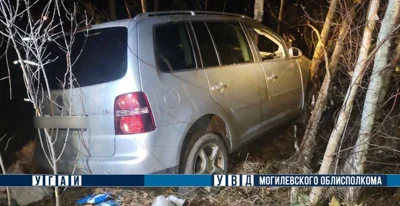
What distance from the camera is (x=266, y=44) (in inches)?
168

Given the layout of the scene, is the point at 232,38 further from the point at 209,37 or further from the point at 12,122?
the point at 12,122

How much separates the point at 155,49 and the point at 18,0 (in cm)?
100

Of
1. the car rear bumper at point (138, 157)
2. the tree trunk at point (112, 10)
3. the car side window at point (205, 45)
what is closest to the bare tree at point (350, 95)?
the car side window at point (205, 45)

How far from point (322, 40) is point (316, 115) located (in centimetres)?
62

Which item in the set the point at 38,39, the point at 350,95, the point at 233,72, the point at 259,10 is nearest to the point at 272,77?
the point at 233,72

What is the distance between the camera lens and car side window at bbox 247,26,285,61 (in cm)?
418

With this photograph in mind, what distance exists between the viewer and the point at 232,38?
413cm

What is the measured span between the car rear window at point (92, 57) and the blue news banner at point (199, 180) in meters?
0.68

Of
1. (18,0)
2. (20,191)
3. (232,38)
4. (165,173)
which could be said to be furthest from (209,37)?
(20,191)

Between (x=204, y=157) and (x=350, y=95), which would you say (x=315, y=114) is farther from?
(x=204, y=157)

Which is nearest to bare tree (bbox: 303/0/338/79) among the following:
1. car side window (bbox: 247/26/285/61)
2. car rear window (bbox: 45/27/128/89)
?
car side window (bbox: 247/26/285/61)

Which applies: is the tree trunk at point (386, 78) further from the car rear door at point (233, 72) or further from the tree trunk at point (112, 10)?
the tree trunk at point (112, 10)

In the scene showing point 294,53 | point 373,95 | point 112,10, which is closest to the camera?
point 112,10

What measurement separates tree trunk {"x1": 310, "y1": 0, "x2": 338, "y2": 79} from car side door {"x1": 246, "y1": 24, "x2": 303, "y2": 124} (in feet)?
0.44
